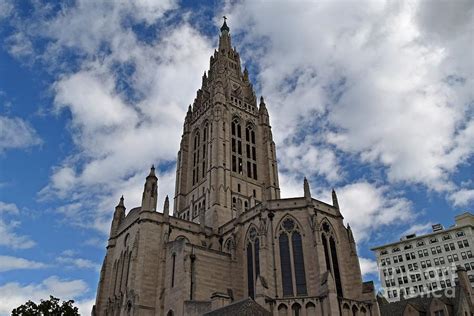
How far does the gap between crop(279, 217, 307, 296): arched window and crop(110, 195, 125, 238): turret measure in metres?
22.2

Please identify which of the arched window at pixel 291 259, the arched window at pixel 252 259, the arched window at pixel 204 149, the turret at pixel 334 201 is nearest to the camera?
the arched window at pixel 291 259

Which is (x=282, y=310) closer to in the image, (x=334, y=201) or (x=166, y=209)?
(x=334, y=201)

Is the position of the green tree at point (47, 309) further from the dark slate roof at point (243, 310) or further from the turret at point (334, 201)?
the turret at point (334, 201)

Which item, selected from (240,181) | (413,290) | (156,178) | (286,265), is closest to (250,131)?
(240,181)

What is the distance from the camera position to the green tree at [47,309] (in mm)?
34531

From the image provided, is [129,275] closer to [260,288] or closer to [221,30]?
[260,288]

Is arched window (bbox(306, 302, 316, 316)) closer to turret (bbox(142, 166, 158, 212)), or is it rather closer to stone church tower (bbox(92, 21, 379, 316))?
stone church tower (bbox(92, 21, 379, 316))

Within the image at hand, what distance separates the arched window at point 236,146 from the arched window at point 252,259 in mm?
17765

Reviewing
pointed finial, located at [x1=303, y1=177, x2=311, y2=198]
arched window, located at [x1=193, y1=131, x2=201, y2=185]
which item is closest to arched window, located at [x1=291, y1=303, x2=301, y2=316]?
pointed finial, located at [x1=303, y1=177, x2=311, y2=198]

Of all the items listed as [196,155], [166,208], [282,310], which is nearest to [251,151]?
[196,155]

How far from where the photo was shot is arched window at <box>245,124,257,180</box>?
2449 inches

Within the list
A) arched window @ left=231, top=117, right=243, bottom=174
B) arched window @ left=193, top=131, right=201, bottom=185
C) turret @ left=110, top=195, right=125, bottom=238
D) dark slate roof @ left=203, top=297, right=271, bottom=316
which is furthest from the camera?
arched window @ left=193, top=131, right=201, bottom=185

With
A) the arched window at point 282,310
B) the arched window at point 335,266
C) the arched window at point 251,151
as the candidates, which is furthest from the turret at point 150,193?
the arched window at point 335,266

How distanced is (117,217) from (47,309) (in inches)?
723
